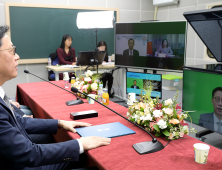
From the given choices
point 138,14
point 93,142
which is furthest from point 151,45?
point 138,14

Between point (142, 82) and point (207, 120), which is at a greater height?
point (142, 82)

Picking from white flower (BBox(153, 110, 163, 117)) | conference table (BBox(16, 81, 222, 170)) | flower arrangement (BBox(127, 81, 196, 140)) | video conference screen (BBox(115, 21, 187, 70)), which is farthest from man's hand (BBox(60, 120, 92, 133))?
video conference screen (BBox(115, 21, 187, 70))

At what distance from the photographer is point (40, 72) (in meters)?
5.75

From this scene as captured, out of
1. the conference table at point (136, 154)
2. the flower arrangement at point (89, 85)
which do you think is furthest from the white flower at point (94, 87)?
the conference table at point (136, 154)

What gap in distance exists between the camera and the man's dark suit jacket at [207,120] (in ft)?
7.70

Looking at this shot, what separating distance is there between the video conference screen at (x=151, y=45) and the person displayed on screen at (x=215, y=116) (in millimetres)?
1164

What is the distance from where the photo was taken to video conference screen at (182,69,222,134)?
2.22 metres

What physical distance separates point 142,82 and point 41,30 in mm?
3227

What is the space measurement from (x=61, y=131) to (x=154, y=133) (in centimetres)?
69

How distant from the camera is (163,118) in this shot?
1.46 metres

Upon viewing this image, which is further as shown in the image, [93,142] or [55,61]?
[55,61]

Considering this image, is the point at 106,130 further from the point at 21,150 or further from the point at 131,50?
the point at 131,50

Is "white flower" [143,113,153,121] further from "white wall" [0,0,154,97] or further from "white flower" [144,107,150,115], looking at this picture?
"white wall" [0,0,154,97]

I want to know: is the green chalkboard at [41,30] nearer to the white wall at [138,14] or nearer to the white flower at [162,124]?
the white wall at [138,14]
